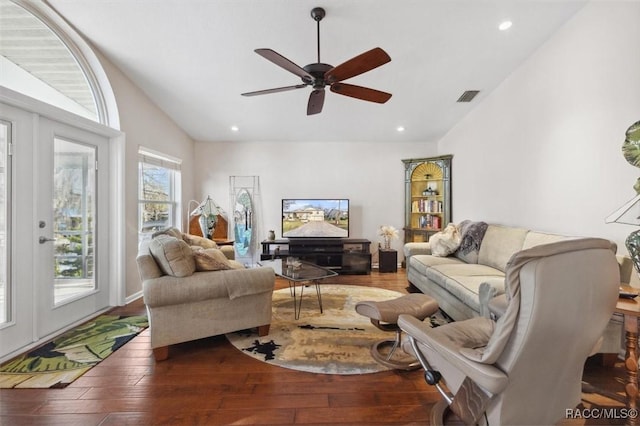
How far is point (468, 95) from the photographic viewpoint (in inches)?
154

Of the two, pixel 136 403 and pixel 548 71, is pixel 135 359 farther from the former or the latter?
pixel 548 71

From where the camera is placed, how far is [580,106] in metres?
2.50

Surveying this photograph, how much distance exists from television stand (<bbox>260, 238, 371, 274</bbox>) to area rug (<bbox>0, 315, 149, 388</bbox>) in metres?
2.46

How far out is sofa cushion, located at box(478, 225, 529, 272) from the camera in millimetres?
2926

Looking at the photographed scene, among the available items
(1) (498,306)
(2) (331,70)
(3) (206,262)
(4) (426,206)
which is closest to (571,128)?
(1) (498,306)

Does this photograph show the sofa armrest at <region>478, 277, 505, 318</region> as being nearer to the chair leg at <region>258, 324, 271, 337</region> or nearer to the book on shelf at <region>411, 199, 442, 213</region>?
the chair leg at <region>258, 324, 271, 337</region>

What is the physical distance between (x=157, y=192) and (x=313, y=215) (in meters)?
2.69

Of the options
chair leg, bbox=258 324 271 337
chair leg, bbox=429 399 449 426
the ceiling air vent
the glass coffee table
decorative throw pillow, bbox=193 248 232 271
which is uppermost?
the ceiling air vent

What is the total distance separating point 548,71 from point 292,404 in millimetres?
3894

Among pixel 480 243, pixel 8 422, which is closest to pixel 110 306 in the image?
pixel 8 422

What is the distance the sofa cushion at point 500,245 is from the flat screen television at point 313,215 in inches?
96.2

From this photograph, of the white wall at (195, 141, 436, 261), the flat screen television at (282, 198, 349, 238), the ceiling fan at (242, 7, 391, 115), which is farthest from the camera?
the white wall at (195, 141, 436, 261)

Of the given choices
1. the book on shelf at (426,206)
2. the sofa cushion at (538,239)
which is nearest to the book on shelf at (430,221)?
the book on shelf at (426,206)

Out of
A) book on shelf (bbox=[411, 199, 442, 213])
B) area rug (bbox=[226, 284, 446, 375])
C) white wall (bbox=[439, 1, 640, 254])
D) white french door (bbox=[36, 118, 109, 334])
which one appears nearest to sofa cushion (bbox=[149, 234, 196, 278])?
area rug (bbox=[226, 284, 446, 375])
